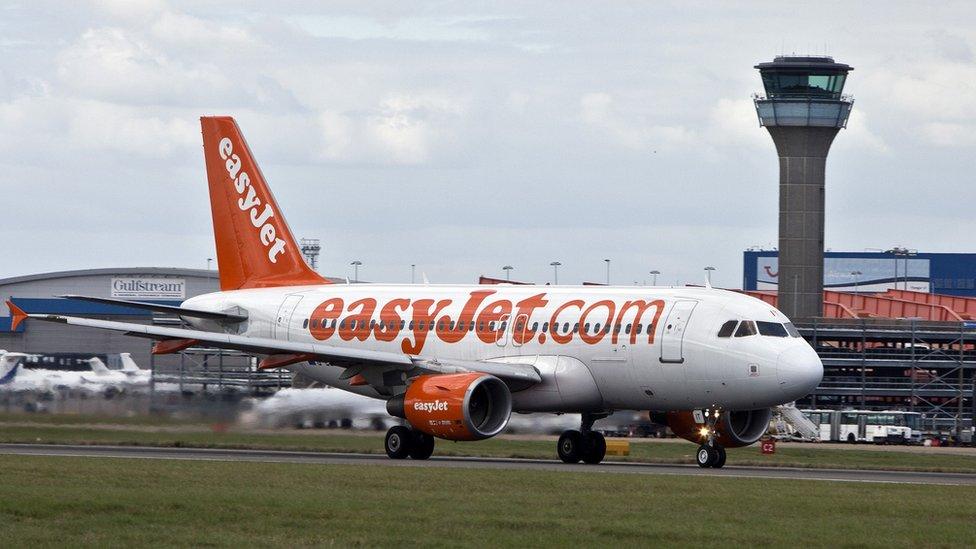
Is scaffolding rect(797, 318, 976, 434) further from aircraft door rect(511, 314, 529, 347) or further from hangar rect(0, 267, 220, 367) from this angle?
aircraft door rect(511, 314, 529, 347)

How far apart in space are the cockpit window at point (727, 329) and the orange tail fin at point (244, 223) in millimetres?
15621

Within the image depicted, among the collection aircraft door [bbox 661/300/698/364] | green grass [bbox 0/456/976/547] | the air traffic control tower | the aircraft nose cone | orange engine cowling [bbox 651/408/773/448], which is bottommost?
green grass [bbox 0/456/976/547]

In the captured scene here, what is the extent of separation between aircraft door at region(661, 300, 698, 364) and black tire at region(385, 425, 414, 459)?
6.79 metres

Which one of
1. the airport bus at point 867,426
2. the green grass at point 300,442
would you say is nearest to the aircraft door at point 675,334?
the green grass at point 300,442

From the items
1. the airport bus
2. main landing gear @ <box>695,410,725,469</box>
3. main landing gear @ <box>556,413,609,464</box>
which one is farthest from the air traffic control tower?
main landing gear @ <box>695,410,725,469</box>

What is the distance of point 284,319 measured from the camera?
48.5 metres

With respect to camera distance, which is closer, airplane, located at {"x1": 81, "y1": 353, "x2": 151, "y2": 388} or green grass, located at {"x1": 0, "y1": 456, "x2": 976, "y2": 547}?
green grass, located at {"x1": 0, "y1": 456, "x2": 976, "y2": 547}

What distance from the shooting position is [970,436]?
83.4 m

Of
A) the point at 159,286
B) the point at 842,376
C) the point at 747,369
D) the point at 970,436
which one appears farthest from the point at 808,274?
the point at 747,369

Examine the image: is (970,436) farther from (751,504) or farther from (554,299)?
(751,504)

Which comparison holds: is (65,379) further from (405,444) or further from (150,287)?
(150,287)

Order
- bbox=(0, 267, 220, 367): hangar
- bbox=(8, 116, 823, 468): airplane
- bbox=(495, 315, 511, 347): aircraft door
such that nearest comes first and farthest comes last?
bbox=(8, 116, 823, 468): airplane < bbox=(495, 315, 511, 347): aircraft door < bbox=(0, 267, 220, 367): hangar

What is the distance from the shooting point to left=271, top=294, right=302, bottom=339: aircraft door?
159 ft

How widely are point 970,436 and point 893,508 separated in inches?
2330
